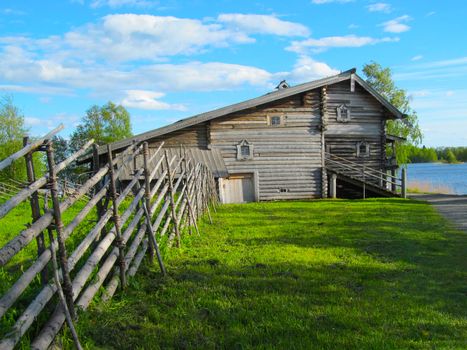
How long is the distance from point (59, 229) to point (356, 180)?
20.8 metres

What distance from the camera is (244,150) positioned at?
880 inches

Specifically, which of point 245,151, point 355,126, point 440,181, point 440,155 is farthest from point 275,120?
point 440,155

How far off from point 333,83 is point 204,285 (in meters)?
19.6

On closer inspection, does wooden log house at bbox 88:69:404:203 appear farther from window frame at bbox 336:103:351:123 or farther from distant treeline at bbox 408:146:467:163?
distant treeline at bbox 408:146:467:163

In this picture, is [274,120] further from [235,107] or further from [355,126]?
[355,126]

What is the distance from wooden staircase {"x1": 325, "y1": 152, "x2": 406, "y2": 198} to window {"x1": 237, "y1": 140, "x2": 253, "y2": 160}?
4.53 m

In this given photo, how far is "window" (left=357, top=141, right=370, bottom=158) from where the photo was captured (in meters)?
24.6

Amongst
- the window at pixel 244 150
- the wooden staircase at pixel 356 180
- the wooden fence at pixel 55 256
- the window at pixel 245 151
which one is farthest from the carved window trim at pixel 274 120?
the wooden fence at pixel 55 256

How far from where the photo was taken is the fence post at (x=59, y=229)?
12.2ft

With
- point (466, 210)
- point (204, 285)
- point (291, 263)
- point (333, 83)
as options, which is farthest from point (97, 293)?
point (333, 83)

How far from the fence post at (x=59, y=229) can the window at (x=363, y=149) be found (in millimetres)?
22602

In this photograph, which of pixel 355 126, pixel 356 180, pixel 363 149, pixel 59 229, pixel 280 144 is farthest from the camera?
pixel 363 149

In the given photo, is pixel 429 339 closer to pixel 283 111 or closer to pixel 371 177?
pixel 283 111

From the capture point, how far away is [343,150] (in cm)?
2448
